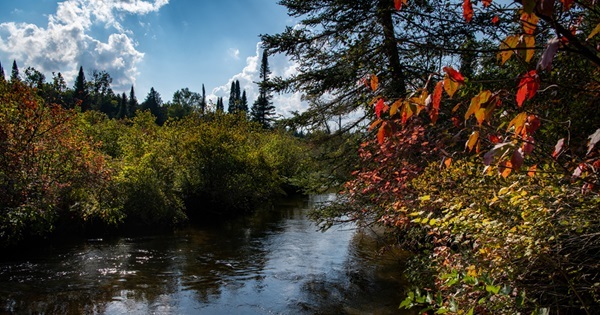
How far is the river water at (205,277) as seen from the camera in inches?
288

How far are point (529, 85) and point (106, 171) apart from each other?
12.9 metres

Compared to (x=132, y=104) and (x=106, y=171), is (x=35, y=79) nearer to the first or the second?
(x=106, y=171)

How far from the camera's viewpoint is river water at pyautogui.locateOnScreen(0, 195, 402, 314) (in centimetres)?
730

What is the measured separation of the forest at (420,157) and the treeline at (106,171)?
57 millimetres

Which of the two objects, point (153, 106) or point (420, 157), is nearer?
point (420, 157)

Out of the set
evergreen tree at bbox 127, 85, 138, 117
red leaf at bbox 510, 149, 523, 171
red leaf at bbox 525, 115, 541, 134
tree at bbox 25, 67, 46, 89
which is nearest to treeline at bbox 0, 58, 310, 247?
tree at bbox 25, 67, 46, 89

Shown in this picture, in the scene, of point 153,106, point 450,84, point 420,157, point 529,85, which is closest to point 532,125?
point 529,85

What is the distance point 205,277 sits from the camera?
906 cm

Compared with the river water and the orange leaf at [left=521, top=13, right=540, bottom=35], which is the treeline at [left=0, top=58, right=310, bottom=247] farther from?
the orange leaf at [left=521, top=13, right=540, bottom=35]

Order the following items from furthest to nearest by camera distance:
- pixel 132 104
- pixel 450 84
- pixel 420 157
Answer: pixel 132 104
pixel 420 157
pixel 450 84

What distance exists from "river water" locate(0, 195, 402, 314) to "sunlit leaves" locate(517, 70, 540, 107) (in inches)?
243

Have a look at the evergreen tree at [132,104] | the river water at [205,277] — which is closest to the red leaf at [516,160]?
the river water at [205,277]

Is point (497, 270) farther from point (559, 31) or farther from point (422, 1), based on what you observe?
point (422, 1)

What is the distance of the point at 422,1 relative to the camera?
9609 mm
